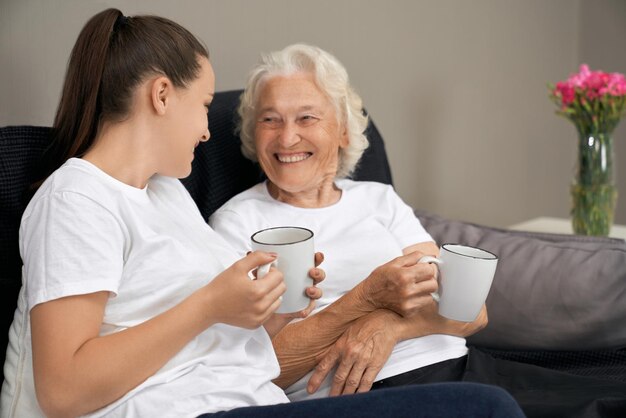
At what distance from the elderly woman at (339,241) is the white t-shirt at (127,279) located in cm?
26

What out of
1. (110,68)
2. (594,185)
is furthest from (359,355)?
(594,185)

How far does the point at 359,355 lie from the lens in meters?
1.33

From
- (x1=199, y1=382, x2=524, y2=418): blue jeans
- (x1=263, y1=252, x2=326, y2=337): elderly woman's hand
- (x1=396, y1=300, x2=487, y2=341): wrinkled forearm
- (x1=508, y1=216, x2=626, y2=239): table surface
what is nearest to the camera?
(x1=199, y1=382, x2=524, y2=418): blue jeans

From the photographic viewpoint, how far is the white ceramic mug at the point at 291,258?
102 centimetres

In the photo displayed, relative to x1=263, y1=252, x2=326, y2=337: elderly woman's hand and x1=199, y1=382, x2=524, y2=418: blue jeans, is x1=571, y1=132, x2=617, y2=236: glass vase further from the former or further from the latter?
x1=199, y1=382, x2=524, y2=418: blue jeans

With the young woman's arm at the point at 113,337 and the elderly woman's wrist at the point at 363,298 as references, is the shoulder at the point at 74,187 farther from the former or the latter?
the elderly woman's wrist at the point at 363,298

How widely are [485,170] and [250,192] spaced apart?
1.84 metres

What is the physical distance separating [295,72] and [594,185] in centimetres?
136

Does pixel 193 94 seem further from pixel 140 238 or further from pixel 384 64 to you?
pixel 384 64

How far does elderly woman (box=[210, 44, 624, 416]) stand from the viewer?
1348mm

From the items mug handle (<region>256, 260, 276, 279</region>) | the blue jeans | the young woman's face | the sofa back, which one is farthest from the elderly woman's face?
the blue jeans

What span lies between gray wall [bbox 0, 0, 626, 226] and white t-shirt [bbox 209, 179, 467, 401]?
1.53 ft

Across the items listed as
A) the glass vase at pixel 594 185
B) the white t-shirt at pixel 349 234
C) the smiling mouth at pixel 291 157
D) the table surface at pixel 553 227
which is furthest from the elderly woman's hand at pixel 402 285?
the table surface at pixel 553 227

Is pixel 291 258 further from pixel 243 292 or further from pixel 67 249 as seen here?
pixel 67 249
